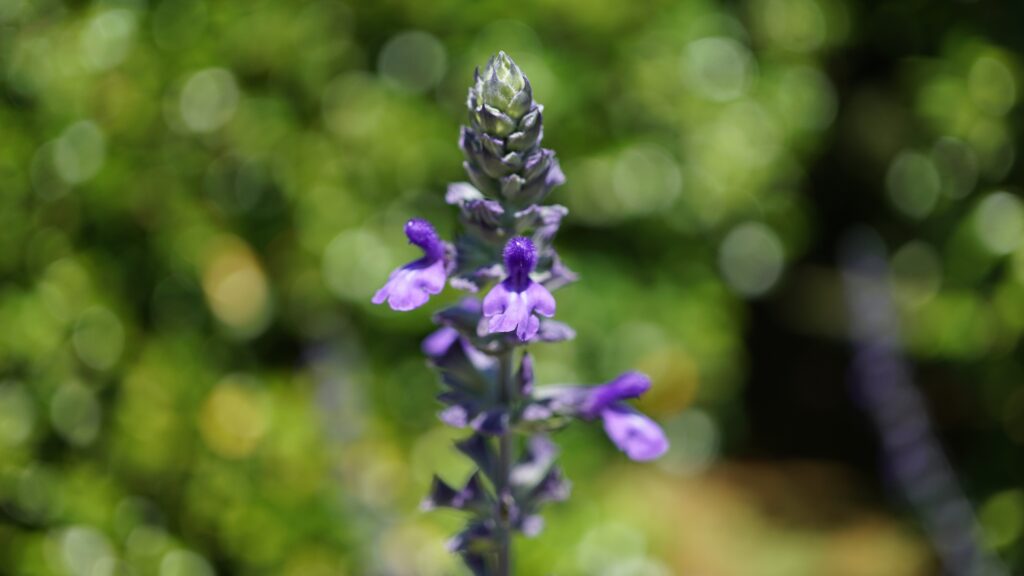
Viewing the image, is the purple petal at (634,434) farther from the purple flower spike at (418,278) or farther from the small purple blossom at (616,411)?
the purple flower spike at (418,278)

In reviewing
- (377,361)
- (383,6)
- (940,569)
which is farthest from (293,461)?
(940,569)

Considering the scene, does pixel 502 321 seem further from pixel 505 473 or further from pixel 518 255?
pixel 505 473

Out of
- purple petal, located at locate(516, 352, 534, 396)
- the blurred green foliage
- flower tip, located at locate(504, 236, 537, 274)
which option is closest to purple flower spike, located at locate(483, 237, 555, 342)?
flower tip, located at locate(504, 236, 537, 274)

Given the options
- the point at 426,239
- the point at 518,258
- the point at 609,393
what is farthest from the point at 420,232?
the point at 609,393

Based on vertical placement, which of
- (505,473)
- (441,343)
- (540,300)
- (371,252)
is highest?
(540,300)

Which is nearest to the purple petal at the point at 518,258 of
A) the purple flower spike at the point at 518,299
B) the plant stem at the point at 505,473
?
the purple flower spike at the point at 518,299

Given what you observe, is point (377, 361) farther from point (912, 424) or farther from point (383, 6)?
point (912, 424)
